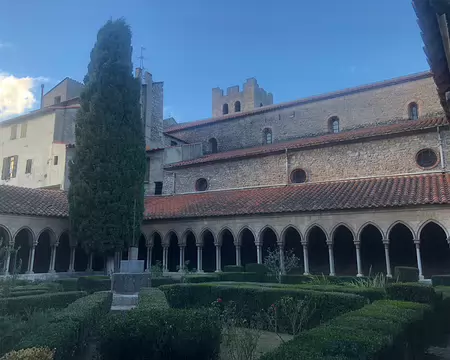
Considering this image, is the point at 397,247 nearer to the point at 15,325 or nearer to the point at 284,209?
the point at 284,209

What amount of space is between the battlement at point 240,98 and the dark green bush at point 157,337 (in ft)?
131

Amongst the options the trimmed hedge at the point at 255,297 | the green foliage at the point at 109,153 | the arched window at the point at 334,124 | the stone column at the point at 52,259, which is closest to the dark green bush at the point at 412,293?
the trimmed hedge at the point at 255,297

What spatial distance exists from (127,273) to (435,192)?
42.3ft

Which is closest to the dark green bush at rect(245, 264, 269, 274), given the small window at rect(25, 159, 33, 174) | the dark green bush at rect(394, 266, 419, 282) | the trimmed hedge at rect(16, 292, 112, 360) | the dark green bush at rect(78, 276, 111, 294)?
the dark green bush at rect(78, 276, 111, 294)

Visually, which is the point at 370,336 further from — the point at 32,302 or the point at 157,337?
the point at 32,302

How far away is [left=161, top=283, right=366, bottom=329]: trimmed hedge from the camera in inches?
362

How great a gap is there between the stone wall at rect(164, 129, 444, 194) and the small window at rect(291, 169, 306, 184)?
31cm

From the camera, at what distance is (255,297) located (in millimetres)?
10641

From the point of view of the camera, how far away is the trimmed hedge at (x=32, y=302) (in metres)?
8.59

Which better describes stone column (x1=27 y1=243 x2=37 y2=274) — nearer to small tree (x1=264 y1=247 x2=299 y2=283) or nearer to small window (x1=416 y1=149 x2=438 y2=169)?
small tree (x1=264 y1=247 x2=299 y2=283)

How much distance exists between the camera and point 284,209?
760 inches

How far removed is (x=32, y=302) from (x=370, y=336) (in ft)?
25.4

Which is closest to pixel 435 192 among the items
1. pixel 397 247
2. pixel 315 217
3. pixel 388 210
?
pixel 388 210

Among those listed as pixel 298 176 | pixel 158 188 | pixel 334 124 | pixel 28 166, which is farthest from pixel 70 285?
pixel 334 124
